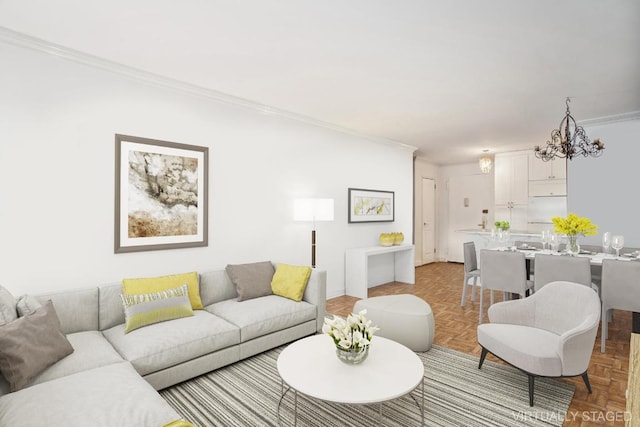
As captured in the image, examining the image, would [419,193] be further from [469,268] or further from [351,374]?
[351,374]

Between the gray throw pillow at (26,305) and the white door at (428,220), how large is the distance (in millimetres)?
7363

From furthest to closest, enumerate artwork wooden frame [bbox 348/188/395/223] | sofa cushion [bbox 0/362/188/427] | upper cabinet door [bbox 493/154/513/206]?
upper cabinet door [bbox 493/154/513/206], artwork wooden frame [bbox 348/188/395/223], sofa cushion [bbox 0/362/188/427]

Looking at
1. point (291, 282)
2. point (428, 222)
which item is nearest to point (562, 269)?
point (291, 282)

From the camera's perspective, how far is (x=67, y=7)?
2.11 metres

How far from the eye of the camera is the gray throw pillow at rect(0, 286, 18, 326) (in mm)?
1989

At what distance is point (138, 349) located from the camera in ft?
7.49

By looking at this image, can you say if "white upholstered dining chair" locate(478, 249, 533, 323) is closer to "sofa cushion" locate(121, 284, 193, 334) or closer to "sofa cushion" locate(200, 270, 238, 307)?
"sofa cushion" locate(200, 270, 238, 307)

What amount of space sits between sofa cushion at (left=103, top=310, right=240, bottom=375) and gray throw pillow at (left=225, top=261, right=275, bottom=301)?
524mm

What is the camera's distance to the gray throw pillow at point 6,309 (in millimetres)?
1989

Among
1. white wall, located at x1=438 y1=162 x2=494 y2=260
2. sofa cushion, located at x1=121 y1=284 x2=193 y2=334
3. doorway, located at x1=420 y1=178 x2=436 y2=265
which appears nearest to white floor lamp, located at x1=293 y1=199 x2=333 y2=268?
sofa cushion, located at x1=121 y1=284 x2=193 y2=334

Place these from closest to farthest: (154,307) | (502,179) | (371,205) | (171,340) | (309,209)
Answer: (171,340) → (154,307) → (309,209) → (371,205) → (502,179)

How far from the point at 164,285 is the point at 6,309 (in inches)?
40.7

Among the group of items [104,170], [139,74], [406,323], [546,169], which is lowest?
[406,323]

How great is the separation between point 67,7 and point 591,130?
19.4 ft
